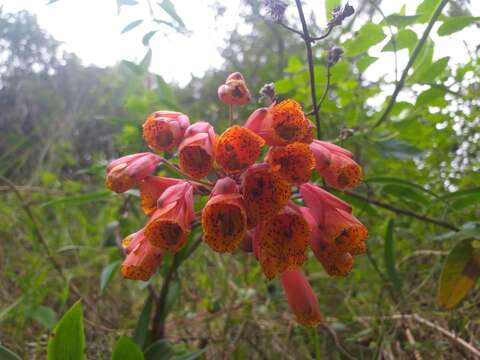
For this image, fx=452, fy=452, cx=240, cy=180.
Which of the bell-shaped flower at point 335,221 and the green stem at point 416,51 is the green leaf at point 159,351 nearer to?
the bell-shaped flower at point 335,221

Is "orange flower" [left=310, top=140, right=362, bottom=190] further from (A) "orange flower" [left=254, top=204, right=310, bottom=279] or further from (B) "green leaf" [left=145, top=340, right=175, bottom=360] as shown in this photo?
(B) "green leaf" [left=145, top=340, right=175, bottom=360]

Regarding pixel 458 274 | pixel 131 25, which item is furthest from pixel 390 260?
→ pixel 131 25

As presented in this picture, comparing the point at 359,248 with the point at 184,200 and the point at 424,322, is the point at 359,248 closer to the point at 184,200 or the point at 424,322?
the point at 184,200

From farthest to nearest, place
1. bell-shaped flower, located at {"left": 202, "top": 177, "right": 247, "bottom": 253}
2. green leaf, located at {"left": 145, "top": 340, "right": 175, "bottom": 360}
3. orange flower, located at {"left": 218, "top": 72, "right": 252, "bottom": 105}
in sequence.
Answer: green leaf, located at {"left": 145, "top": 340, "right": 175, "bottom": 360}, orange flower, located at {"left": 218, "top": 72, "right": 252, "bottom": 105}, bell-shaped flower, located at {"left": 202, "top": 177, "right": 247, "bottom": 253}

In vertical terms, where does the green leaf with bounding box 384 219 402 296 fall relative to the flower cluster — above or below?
below

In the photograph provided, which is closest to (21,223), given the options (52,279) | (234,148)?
(52,279)

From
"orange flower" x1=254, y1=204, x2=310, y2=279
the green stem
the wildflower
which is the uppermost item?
the green stem

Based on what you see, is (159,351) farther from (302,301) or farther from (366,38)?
(366,38)

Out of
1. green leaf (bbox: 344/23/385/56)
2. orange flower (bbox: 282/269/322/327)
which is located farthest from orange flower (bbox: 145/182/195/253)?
green leaf (bbox: 344/23/385/56)

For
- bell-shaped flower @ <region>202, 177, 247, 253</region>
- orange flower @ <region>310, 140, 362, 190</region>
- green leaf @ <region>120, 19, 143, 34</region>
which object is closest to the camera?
bell-shaped flower @ <region>202, 177, 247, 253</region>

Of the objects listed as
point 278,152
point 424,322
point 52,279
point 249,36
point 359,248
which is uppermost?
point 249,36
